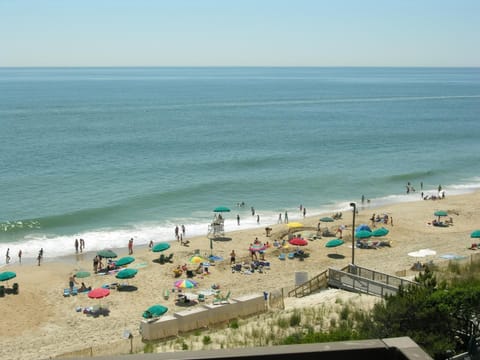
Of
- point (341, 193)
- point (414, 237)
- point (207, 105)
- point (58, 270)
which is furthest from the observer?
point (207, 105)

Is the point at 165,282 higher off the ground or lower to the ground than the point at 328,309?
lower

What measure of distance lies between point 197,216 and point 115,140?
38587mm

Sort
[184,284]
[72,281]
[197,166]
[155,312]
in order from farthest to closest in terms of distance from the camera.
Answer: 1. [197,166]
2. [72,281]
3. [184,284]
4. [155,312]

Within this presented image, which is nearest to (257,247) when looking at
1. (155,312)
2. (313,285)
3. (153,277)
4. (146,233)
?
(153,277)

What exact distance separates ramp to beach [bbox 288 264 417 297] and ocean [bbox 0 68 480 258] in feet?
54.5

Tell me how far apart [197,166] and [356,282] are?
4122 cm

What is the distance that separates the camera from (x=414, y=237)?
3606 centimetres

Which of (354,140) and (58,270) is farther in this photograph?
(354,140)

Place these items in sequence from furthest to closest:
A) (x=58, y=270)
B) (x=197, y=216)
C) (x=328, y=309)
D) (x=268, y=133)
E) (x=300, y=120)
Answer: (x=300, y=120) → (x=268, y=133) → (x=197, y=216) → (x=58, y=270) → (x=328, y=309)

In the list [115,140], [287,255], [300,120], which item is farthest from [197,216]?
[300,120]

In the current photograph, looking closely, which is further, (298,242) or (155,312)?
(298,242)

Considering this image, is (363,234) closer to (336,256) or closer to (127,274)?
(336,256)

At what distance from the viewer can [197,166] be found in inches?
2391

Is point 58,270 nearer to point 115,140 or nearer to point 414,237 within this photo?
point 414,237
